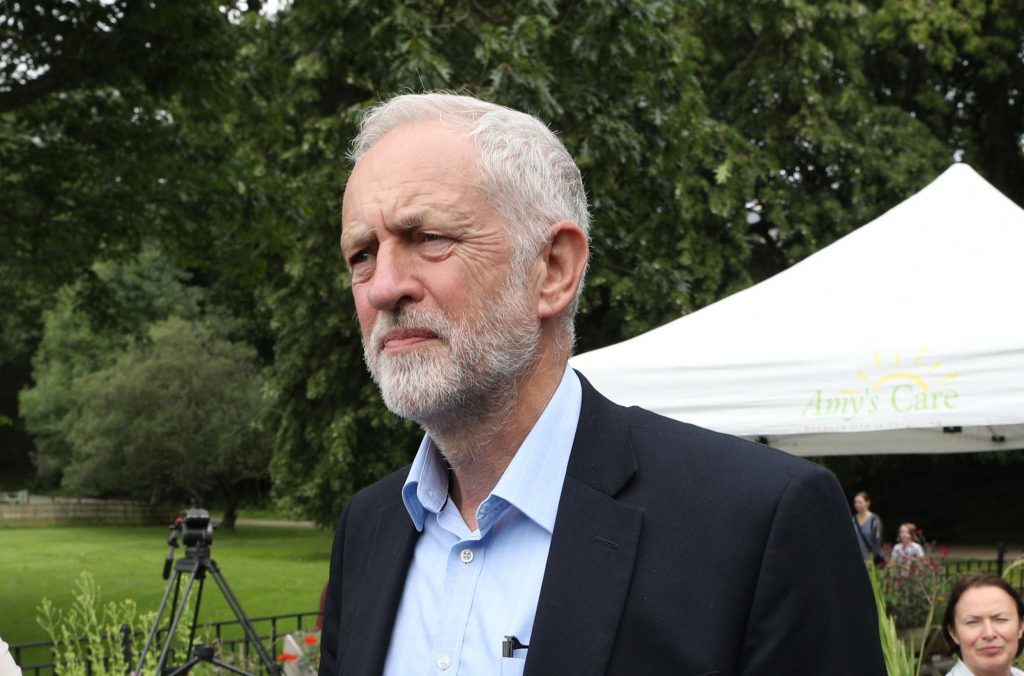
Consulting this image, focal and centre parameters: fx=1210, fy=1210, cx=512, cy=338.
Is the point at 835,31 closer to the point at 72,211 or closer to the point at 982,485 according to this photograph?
the point at 72,211

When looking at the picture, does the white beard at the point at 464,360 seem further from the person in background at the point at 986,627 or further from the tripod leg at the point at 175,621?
Answer: the tripod leg at the point at 175,621

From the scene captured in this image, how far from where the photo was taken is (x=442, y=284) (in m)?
1.58

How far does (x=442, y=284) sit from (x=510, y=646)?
467 millimetres

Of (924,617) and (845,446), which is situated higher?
(845,446)

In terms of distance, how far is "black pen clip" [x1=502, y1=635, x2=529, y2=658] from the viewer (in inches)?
58.7

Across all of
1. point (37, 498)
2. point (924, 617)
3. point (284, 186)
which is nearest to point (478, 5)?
point (284, 186)

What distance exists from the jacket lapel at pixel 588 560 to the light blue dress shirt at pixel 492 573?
42mm

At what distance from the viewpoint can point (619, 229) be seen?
43.2 feet

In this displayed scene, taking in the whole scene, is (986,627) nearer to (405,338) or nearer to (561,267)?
(561,267)

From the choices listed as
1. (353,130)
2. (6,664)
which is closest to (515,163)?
(6,664)

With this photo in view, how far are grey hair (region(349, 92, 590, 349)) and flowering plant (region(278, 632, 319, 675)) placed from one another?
5023mm

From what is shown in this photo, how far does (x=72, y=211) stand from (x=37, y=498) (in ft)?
109

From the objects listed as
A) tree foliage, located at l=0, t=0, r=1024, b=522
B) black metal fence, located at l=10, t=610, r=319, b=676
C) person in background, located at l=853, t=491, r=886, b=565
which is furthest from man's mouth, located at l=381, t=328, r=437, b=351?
person in background, located at l=853, t=491, r=886, b=565

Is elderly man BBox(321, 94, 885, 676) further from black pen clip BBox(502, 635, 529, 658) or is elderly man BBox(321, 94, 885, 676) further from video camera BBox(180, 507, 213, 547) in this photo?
video camera BBox(180, 507, 213, 547)
